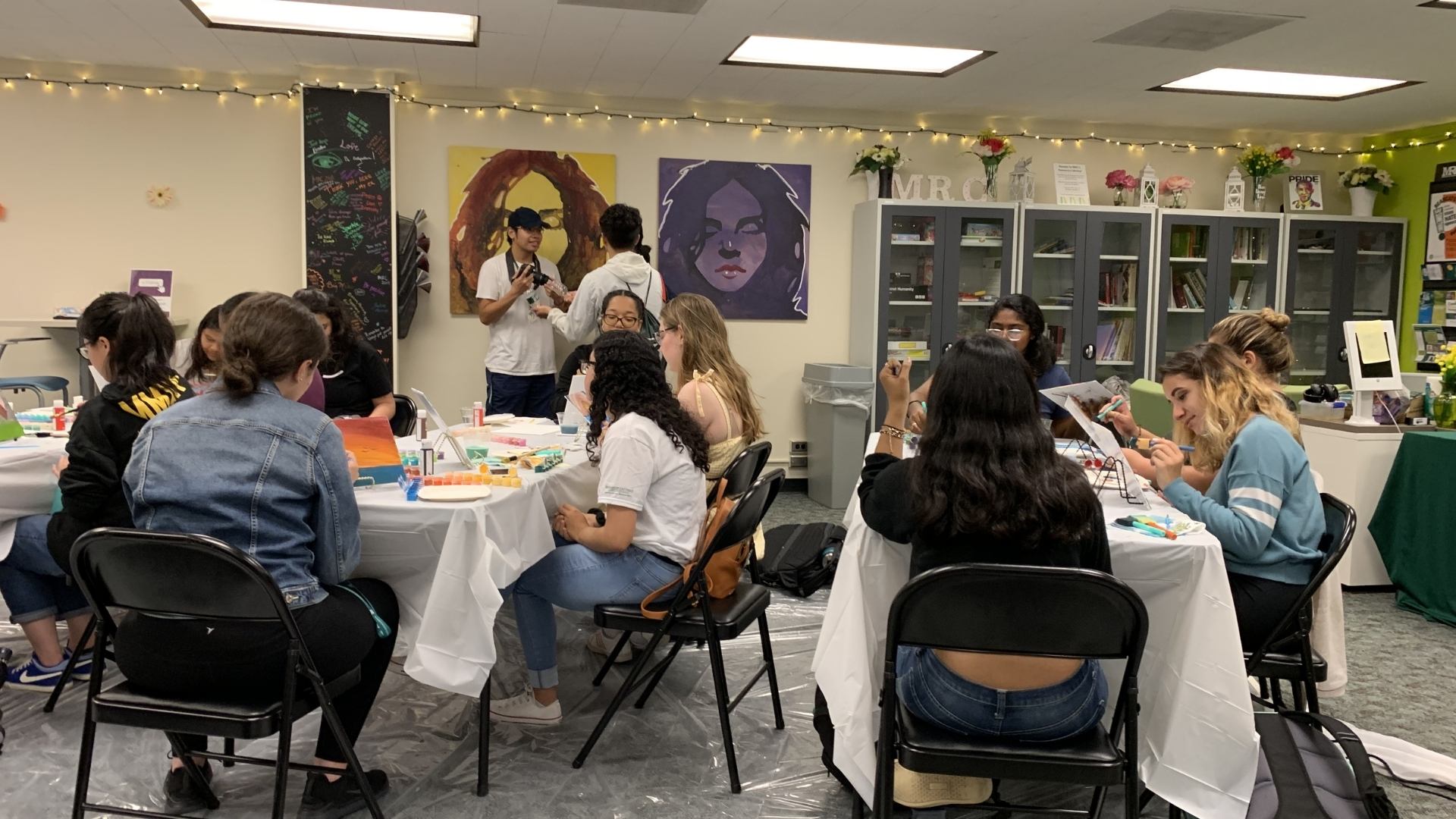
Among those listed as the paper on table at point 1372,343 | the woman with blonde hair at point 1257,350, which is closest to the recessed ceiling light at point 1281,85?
the paper on table at point 1372,343

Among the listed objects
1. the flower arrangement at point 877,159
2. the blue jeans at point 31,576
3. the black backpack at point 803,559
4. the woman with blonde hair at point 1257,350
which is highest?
the flower arrangement at point 877,159

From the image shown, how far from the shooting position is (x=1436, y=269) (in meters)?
6.60

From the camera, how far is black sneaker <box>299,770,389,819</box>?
2354 millimetres

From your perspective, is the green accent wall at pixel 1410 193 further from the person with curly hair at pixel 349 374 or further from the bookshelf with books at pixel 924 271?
the person with curly hair at pixel 349 374

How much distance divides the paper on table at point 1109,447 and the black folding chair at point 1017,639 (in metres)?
0.76

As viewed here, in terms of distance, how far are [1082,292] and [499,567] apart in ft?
16.5

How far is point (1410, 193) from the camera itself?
6816 mm

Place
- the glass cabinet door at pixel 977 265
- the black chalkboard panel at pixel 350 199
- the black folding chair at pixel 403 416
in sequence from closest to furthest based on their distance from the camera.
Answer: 1. the black folding chair at pixel 403 416
2. the black chalkboard panel at pixel 350 199
3. the glass cabinet door at pixel 977 265

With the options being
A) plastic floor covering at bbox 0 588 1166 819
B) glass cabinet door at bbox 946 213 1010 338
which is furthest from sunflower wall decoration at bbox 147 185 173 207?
glass cabinet door at bbox 946 213 1010 338

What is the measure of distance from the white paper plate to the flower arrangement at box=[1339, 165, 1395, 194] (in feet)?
22.2

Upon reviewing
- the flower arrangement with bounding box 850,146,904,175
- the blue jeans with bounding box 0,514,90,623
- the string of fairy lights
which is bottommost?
the blue jeans with bounding box 0,514,90,623

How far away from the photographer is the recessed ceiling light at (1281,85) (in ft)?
17.9

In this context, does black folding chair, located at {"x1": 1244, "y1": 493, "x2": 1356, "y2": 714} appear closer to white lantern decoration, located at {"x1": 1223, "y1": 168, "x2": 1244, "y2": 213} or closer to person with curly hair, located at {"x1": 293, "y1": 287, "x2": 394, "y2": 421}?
person with curly hair, located at {"x1": 293, "y1": 287, "x2": 394, "y2": 421}

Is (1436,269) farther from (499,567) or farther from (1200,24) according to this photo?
(499,567)
